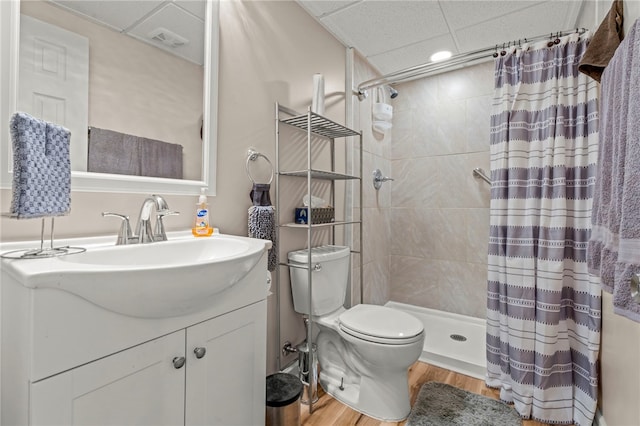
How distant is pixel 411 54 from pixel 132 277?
237 cm

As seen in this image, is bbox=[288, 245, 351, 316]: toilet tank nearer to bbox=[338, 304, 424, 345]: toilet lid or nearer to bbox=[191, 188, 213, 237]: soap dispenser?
bbox=[338, 304, 424, 345]: toilet lid

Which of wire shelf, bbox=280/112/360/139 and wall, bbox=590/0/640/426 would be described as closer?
wall, bbox=590/0/640/426

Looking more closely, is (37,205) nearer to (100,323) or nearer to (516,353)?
(100,323)

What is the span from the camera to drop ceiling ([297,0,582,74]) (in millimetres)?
1728

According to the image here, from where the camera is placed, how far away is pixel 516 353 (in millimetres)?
1556

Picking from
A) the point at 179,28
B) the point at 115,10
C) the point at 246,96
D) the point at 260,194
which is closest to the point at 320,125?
the point at 246,96

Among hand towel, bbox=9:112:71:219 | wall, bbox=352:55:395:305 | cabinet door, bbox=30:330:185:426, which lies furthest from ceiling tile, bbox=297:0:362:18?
cabinet door, bbox=30:330:185:426

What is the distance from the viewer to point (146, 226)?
1031 millimetres

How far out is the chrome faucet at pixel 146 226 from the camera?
98cm

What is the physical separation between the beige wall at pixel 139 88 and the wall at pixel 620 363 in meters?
1.52

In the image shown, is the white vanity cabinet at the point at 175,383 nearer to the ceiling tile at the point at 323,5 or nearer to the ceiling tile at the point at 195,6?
the ceiling tile at the point at 195,6

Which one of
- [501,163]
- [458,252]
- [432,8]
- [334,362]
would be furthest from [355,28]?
[334,362]

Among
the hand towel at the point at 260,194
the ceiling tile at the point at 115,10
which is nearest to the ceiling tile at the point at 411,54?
the hand towel at the point at 260,194

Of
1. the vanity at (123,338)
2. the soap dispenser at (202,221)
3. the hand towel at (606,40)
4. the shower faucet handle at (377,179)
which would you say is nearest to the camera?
the vanity at (123,338)
